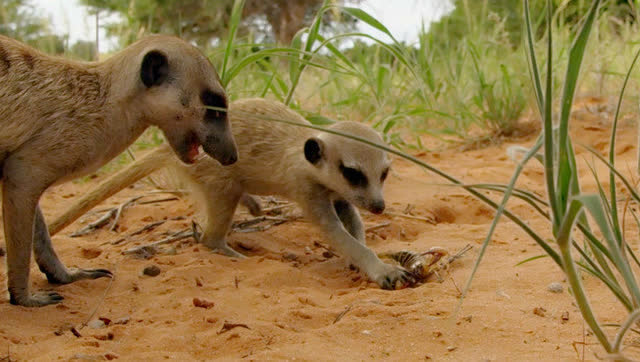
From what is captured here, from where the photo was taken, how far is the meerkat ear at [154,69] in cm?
286

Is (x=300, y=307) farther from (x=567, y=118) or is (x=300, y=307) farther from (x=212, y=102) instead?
(x=567, y=118)

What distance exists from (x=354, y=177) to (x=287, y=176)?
0.42m

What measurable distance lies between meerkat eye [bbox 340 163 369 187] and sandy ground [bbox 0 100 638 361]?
0.38 m

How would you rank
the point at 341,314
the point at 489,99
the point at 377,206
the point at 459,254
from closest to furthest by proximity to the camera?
the point at 341,314, the point at 459,254, the point at 377,206, the point at 489,99

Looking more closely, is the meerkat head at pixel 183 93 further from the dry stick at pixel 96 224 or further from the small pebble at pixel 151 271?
the dry stick at pixel 96 224

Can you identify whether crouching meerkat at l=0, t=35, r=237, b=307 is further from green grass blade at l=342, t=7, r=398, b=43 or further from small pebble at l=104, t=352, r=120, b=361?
green grass blade at l=342, t=7, r=398, b=43

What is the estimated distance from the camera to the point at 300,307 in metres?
2.58

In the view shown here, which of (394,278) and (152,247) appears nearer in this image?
(394,278)

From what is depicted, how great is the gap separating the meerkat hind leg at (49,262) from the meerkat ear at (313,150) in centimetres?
113

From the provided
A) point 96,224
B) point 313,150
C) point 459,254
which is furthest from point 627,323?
point 96,224

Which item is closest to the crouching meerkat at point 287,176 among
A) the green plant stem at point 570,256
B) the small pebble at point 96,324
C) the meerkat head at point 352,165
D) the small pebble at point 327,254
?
the meerkat head at point 352,165

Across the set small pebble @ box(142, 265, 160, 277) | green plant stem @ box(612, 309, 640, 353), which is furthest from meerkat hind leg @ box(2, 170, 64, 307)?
green plant stem @ box(612, 309, 640, 353)

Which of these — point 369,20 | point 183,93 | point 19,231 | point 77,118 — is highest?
point 369,20

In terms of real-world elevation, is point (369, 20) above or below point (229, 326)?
above
